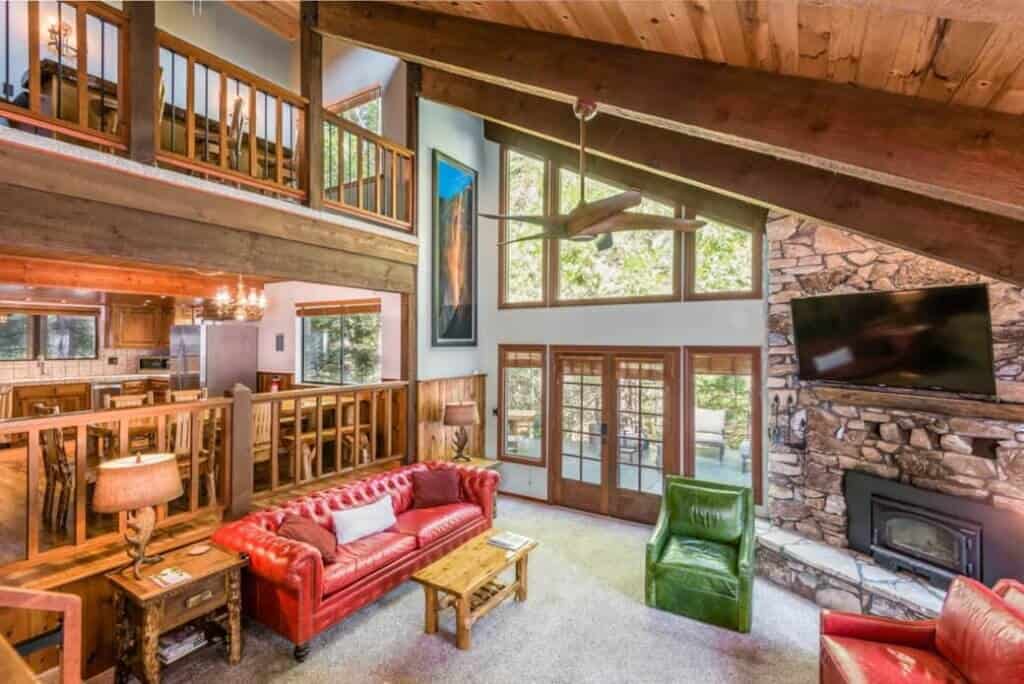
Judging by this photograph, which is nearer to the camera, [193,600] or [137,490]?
[137,490]

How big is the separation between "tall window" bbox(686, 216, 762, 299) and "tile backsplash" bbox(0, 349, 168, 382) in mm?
9691

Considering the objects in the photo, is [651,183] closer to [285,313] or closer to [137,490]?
[137,490]

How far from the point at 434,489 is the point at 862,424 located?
13.6ft

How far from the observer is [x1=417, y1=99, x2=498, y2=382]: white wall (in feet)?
19.1

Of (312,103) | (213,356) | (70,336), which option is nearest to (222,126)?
(312,103)

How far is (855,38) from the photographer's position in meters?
1.82

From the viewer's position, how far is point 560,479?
20.9ft

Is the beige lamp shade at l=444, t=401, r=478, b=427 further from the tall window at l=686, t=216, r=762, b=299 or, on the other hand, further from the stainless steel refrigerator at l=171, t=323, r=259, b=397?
the stainless steel refrigerator at l=171, t=323, r=259, b=397

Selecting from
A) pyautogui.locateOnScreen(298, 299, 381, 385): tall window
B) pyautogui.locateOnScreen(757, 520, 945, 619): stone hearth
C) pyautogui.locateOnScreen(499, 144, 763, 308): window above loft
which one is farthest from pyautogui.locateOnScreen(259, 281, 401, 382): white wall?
pyautogui.locateOnScreen(757, 520, 945, 619): stone hearth

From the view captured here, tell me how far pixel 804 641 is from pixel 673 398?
8.61ft

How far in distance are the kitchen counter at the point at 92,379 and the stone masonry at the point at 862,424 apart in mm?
9403

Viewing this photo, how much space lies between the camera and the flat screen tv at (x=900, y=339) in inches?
136

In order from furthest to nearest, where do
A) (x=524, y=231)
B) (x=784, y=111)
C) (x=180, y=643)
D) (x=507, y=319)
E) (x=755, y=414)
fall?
(x=507, y=319)
(x=524, y=231)
(x=755, y=414)
(x=180, y=643)
(x=784, y=111)

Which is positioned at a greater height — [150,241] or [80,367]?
[150,241]
